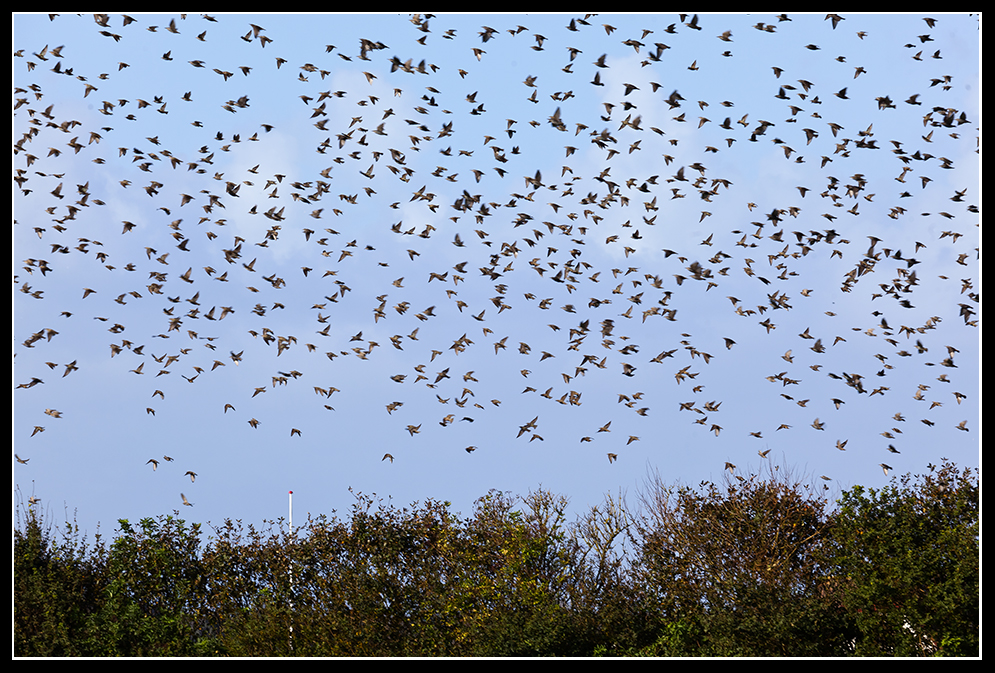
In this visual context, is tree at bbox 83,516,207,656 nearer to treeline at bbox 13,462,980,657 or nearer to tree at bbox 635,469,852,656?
treeline at bbox 13,462,980,657

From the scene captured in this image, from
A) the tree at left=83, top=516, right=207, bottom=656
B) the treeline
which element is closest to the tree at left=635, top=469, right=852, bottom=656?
the treeline

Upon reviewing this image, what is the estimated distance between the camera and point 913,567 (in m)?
24.8

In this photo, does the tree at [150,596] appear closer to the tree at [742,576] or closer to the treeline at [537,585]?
the treeline at [537,585]

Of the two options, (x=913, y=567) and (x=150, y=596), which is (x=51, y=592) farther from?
(x=913, y=567)

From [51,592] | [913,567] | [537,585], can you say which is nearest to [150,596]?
[51,592]

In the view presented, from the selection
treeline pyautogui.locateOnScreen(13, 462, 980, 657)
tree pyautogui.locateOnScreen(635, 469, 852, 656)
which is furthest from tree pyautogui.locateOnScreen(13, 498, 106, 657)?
tree pyautogui.locateOnScreen(635, 469, 852, 656)

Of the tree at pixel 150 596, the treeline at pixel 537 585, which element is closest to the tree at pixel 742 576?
the treeline at pixel 537 585

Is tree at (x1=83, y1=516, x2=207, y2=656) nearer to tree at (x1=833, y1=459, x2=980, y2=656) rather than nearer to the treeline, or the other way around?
the treeline

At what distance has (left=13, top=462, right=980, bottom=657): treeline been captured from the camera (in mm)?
24922

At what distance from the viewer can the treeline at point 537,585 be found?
81.8 feet

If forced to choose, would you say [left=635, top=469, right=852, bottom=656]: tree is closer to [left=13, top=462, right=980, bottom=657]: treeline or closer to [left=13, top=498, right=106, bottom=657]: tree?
[left=13, top=462, right=980, bottom=657]: treeline

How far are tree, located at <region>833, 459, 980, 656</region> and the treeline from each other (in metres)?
0.05
